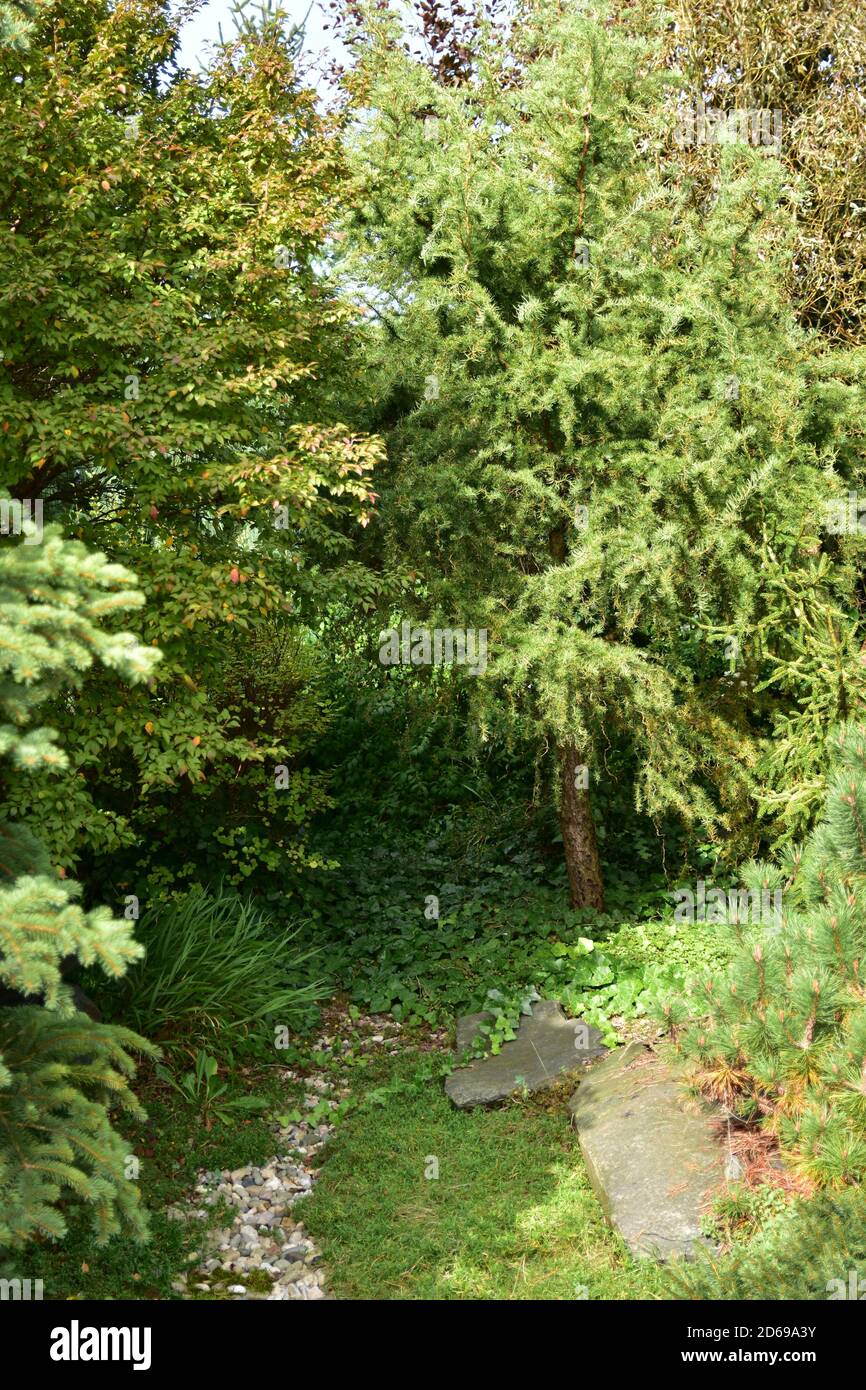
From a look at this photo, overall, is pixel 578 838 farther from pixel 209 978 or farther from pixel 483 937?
pixel 209 978

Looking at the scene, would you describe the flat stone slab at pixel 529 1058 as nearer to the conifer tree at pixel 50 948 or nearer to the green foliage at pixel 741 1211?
the green foliage at pixel 741 1211

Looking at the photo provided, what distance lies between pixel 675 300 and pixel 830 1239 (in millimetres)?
5225

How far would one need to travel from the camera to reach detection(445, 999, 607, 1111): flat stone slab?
617cm

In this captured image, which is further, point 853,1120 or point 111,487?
point 111,487

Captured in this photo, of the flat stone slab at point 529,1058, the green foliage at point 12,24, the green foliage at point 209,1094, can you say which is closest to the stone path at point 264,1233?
the green foliage at point 209,1094

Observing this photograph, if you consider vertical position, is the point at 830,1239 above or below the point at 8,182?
below

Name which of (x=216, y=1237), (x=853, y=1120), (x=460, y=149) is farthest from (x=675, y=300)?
(x=216, y=1237)

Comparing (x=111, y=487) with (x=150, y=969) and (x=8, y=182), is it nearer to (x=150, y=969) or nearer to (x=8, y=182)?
(x=8, y=182)

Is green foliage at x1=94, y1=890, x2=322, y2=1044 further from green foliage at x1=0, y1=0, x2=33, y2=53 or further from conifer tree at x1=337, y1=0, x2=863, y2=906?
green foliage at x1=0, y1=0, x2=33, y2=53

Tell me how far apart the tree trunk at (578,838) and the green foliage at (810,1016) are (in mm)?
2903

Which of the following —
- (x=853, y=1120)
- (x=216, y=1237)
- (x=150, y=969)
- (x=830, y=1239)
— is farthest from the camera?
(x=150, y=969)

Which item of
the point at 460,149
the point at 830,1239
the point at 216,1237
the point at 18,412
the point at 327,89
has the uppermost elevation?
the point at 327,89

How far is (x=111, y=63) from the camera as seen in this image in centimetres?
654

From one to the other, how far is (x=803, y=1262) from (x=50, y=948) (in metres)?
2.61
